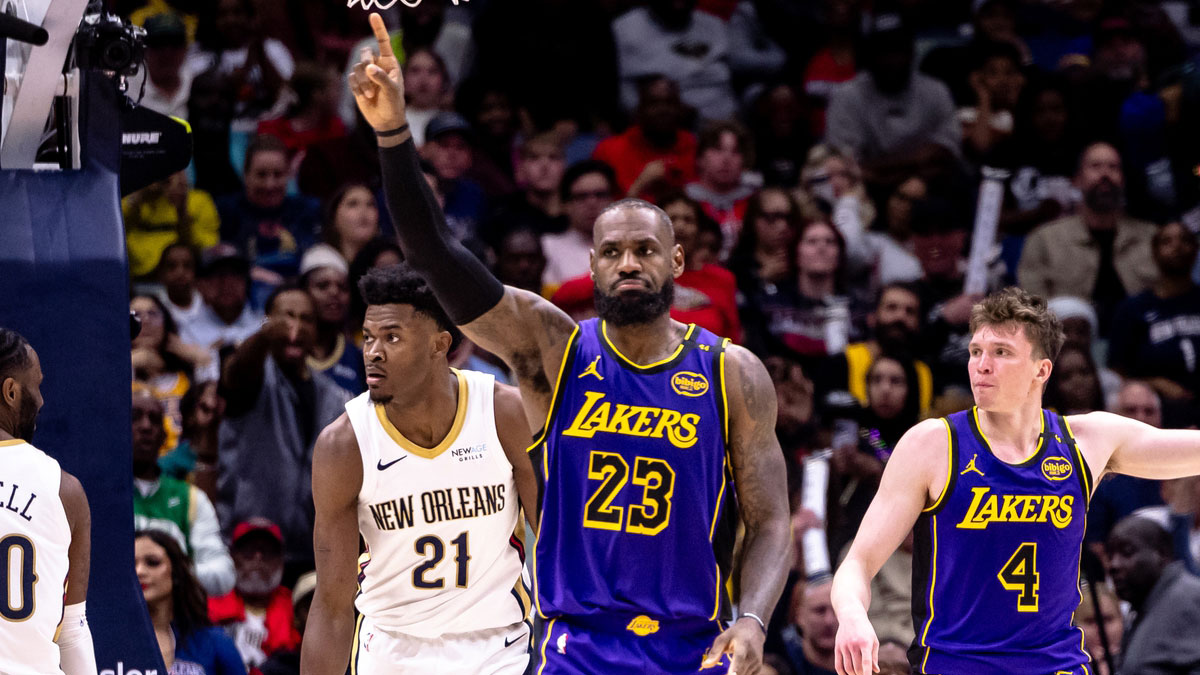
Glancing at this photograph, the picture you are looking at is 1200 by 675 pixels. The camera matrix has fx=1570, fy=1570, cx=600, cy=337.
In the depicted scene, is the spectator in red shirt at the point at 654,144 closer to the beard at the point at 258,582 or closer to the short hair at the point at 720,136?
the short hair at the point at 720,136

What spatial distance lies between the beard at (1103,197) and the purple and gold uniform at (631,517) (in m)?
6.14

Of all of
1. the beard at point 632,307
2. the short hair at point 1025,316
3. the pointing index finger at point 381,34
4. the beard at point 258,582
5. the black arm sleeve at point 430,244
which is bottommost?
the beard at point 258,582

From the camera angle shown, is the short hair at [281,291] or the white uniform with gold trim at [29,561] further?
the short hair at [281,291]

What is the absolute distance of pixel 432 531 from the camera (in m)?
5.58

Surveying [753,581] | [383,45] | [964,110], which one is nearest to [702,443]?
[753,581]

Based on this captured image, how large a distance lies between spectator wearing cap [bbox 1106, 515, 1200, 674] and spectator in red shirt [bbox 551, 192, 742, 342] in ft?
7.78

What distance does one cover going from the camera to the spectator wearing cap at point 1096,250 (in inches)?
403

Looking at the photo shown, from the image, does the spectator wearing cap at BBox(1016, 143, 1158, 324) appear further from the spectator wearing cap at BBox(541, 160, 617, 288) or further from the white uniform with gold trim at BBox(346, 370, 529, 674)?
the white uniform with gold trim at BBox(346, 370, 529, 674)

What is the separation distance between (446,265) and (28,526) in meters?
1.52

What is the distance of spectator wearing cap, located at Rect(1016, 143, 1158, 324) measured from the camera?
403 inches

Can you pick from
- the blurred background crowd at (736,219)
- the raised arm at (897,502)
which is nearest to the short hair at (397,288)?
the raised arm at (897,502)

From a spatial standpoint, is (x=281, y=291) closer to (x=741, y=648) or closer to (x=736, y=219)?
(x=736, y=219)

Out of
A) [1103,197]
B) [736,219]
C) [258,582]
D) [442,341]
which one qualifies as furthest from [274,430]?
[1103,197]

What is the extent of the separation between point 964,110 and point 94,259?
7.44 m
